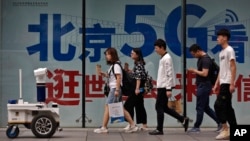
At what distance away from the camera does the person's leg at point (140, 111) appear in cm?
1386

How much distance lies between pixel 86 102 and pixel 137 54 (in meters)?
2.23

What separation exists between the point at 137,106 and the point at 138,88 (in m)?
0.56

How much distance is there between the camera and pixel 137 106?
1395 centimetres

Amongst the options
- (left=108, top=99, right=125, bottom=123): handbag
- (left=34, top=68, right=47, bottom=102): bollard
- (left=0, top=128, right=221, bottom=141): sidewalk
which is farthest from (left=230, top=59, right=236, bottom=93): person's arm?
(left=34, top=68, right=47, bottom=102): bollard

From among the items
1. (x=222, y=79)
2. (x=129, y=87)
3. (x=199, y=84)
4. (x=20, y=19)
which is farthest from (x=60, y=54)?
(x=222, y=79)

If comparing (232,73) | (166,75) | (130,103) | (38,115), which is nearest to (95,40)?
(130,103)

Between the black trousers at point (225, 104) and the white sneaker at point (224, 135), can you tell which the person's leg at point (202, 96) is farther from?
the black trousers at point (225, 104)

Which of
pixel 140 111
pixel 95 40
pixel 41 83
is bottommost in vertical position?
pixel 140 111

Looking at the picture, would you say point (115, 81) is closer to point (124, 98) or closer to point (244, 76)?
point (124, 98)

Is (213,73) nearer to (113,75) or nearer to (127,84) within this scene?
(127,84)

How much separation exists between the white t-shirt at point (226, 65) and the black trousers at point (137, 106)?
2374mm

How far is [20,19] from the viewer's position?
15016 millimetres

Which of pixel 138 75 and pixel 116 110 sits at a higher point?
pixel 138 75

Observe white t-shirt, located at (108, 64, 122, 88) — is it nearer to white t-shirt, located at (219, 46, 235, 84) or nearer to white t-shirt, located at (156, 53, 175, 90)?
white t-shirt, located at (156, 53, 175, 90)
